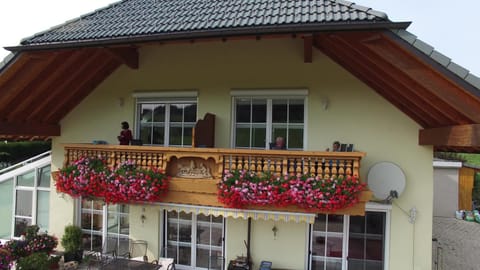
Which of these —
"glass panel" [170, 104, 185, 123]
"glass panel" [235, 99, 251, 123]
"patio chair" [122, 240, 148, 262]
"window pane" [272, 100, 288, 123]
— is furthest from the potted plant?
"window pane" [272, 100, 288, 123]

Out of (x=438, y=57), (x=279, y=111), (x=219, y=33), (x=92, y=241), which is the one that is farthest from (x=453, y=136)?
(x=92, y=241)

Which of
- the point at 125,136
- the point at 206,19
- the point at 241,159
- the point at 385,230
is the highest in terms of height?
the point at 206,19


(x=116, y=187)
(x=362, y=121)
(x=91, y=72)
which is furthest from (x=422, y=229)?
(x=91, y=72)

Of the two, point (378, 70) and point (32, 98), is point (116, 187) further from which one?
point (378, 70)

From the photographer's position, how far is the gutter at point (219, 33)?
5133 mm

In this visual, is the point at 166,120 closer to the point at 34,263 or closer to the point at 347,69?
the point at 34,263

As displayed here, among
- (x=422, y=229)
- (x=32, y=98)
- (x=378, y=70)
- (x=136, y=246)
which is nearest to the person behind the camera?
(x=378, y=70)

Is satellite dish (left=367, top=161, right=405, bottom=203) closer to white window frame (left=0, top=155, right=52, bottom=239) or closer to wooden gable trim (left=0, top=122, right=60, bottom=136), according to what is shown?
wooden gable trim (left=0, top=122, right=60, bottom=136)

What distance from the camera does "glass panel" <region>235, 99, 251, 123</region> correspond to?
8945 mm

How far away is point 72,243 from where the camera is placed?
1015cm

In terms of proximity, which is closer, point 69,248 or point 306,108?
point 306,108

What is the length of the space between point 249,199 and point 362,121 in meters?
3.80

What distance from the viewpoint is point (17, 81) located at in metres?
7.90

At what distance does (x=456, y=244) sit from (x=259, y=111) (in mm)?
12704
